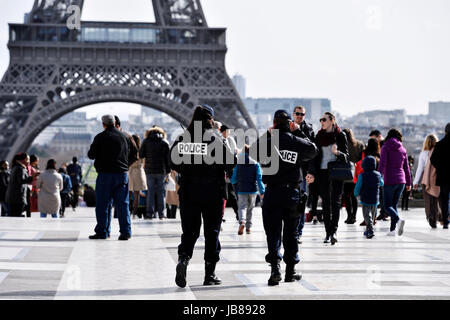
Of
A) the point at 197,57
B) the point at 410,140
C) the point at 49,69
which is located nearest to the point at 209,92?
the point at 197,57

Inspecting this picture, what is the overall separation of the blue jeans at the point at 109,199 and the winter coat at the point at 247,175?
2.01 m

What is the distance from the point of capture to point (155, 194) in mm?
17016

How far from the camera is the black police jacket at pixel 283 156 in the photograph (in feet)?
28.5

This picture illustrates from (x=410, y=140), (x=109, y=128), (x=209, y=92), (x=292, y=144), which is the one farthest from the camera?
(x=410, y=140)

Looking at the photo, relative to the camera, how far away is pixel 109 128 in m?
12.7

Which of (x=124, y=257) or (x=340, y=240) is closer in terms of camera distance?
(x=124, y=257)

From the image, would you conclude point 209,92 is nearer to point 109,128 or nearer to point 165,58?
point 165,58

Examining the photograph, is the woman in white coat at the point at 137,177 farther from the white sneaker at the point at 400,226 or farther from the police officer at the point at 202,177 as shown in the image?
the police officer at the point at 202,177

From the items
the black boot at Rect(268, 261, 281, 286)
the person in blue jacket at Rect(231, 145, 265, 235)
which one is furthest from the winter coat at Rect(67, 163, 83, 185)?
the black boot at Rect(268, 261, 281, 286)

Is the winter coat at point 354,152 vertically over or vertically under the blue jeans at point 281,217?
over

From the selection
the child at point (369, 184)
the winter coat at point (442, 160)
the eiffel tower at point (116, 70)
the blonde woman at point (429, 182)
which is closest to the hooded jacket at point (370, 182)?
the child at point (369, 184)
